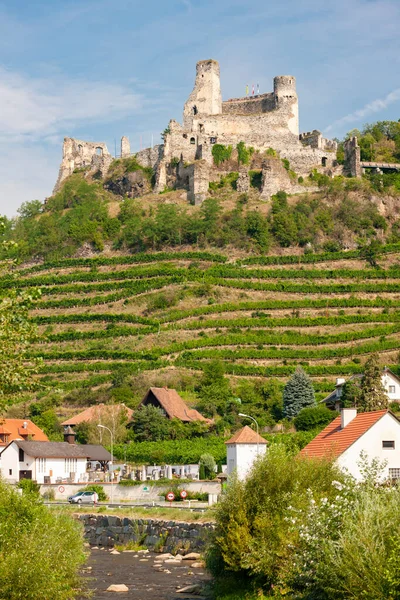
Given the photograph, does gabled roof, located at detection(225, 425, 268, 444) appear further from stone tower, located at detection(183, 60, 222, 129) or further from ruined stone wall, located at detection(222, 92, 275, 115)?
ruined stone wall, located at detection(222, 92, 275, 115)

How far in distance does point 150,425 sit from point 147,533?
962 inches

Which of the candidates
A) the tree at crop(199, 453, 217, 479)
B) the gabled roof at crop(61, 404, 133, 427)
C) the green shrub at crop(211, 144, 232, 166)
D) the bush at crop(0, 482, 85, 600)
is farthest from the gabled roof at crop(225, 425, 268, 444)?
the green shrub at crop(211, 144, 232, 166)

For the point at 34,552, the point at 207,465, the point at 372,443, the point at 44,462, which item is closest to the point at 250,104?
the point at 44,462

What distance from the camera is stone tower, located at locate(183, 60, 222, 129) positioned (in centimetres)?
11875

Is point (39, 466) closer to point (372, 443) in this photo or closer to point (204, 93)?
point (372, 443)

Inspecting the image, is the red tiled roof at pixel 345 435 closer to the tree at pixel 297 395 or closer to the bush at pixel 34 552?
the bush at pixel 34 552

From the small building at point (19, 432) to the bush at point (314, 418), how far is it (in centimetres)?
1782

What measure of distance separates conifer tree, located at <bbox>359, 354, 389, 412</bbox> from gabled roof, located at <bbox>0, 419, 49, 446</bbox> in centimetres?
2243

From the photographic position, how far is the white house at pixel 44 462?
63.2m

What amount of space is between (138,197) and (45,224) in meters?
11.5

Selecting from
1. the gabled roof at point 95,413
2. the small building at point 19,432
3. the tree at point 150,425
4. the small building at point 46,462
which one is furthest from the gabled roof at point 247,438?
the gabled roof at point 95,413

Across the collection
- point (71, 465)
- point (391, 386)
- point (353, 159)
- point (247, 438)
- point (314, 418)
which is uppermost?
point (353, 159)

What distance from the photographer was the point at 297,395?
237ft

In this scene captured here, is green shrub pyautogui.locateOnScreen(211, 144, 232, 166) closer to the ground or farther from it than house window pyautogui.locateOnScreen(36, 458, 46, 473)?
farther from it
